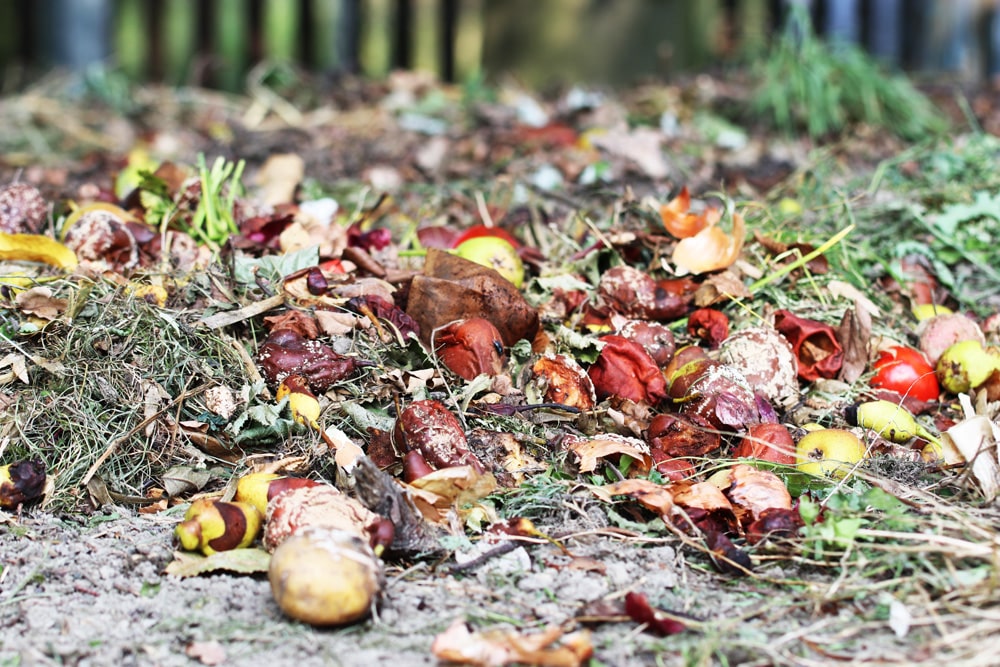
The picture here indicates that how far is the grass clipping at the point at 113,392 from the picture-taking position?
2.29 meters

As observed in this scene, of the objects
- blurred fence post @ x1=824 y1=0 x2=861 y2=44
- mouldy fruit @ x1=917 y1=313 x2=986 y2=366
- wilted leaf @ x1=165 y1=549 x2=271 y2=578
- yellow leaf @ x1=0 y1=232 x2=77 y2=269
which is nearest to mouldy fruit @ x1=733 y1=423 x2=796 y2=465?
mouldy fruit @ x1=917 y1=313 x2=986 y2=366

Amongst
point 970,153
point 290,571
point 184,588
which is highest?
point 970,153

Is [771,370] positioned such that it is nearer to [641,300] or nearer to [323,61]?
[641,300]

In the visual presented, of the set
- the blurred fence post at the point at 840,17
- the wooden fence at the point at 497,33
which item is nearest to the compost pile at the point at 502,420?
the wooden fence at the point at 497,33

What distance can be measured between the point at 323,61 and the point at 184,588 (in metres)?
5.70

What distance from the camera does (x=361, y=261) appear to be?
9.67 ft

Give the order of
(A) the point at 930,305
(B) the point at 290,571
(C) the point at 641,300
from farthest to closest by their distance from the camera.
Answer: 1. (A) the point at 930,305
2. (C) the point at 641,300
3. (B) the point at 290,571

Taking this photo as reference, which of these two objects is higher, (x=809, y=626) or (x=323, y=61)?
(x=323, y=61)

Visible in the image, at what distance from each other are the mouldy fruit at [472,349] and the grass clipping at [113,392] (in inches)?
20.2

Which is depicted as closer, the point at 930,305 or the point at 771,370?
the point at 771,370

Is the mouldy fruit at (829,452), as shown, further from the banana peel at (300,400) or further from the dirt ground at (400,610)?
the banana peel at (300,400)

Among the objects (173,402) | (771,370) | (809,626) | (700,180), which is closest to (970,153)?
(700,180)

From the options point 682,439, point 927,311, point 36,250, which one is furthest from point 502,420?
point 927,311

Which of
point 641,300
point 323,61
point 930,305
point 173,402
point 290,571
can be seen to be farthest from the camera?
point 323,61
